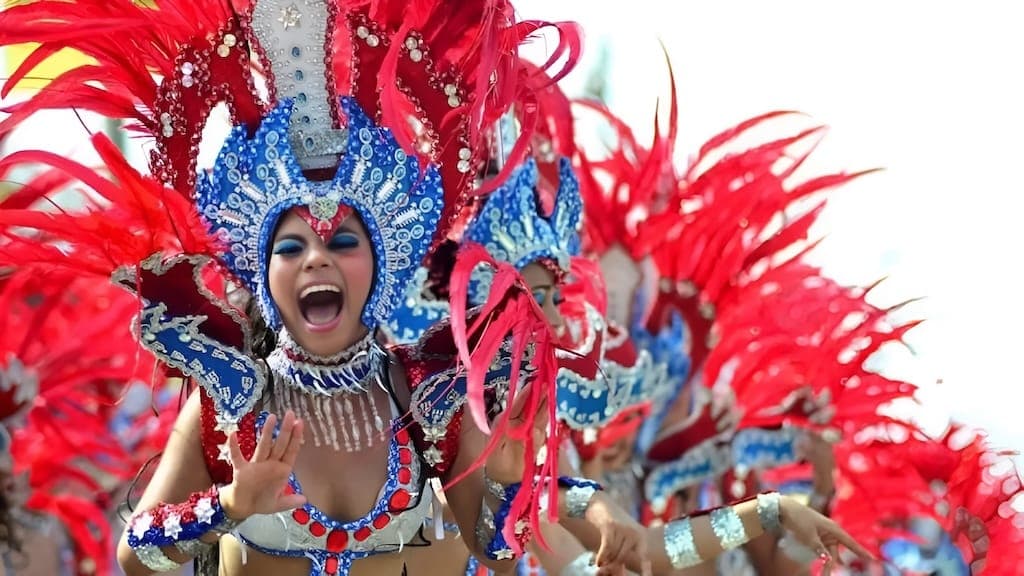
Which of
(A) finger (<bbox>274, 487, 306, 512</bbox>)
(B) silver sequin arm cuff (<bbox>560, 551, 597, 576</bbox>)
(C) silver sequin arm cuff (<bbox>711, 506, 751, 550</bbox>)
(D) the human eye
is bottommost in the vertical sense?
(B) silver sequin arm cuff (<bbox>560, 551, 597, 576</bbox>)

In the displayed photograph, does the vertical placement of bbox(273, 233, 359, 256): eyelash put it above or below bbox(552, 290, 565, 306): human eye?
above

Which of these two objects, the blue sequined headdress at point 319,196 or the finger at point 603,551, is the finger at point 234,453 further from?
the finger at point 603,551

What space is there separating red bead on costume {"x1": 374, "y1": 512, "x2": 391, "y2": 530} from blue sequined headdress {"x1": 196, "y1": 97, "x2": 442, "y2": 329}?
1.16 ft

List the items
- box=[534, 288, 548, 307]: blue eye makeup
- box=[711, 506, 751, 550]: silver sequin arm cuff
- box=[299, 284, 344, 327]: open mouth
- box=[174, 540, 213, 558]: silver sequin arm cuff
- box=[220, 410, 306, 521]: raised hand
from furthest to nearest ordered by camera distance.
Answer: box=[534, 288, 548, 307]: blue eye makeup, box=[711, 506, 751, 550]: silver sequin arm cuff, box=[299, 284, 344, 327]: open mouth, box=[174, 540, 213, 558]: silver sequin arm cuff, box=[220, 410, 306, 521]: raised hand

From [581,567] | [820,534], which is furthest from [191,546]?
[581,567]

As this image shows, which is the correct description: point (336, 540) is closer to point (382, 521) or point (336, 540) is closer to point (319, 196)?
point (382, 521)

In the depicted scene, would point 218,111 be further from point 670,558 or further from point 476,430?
point 670,558

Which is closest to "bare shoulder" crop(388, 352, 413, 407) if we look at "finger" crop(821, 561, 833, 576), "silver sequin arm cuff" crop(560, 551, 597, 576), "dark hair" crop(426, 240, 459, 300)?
"finger" crop(821, 561, 833, 576)

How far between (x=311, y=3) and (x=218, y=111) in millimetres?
267

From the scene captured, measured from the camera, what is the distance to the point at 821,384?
527 cm

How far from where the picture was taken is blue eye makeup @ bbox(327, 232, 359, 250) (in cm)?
293

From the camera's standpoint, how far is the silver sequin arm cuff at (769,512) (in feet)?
10.9

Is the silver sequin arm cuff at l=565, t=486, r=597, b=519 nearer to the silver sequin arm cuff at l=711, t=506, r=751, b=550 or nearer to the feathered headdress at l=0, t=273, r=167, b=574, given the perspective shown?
the silver sequin arm cuff at l=711, t=506, r=751, b=550

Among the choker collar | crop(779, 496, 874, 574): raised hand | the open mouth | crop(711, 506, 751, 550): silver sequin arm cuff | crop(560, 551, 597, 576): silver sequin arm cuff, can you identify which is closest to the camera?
the open mouth
